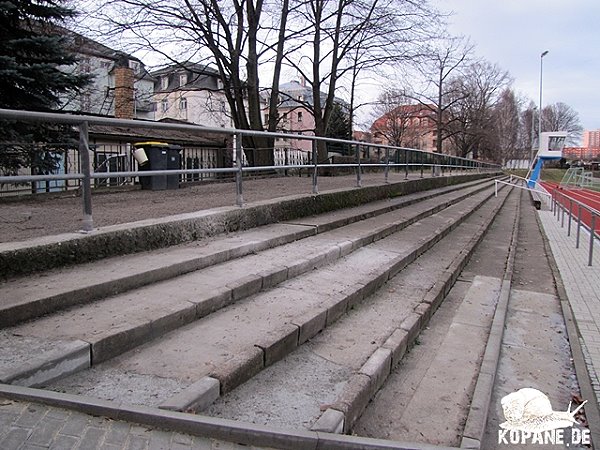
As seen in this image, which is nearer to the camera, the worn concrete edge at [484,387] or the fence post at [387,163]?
the worn concrete edge at [484,387]

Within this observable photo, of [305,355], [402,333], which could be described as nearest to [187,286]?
[305,355]

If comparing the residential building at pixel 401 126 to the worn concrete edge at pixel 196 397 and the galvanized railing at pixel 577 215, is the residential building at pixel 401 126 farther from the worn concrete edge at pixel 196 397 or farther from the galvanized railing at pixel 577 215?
the worn concrete edge at pixel 196 397

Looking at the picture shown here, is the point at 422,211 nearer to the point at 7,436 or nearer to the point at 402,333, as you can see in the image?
the point at 402,333

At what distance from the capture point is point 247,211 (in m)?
5.94

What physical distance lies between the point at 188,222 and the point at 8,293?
82.0 inches

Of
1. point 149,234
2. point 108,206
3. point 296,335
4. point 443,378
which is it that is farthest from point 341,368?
point 108,206

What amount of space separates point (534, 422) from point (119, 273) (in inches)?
122

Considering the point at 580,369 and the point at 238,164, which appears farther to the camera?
the point at 238,164

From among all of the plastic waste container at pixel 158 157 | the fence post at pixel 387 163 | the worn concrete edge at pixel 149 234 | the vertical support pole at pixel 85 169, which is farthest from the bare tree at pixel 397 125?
the vertical support pole at pixel 85 169

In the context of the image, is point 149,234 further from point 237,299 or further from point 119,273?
point 237,299

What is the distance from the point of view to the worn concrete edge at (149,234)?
349 centimetres

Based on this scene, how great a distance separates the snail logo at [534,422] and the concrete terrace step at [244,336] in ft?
4.59

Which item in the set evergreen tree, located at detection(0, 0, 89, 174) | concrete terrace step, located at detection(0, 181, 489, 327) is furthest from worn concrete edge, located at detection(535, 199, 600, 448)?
evergreen tree, located at detection(0, 0, 89, 174)

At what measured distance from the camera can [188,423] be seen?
2137mm
